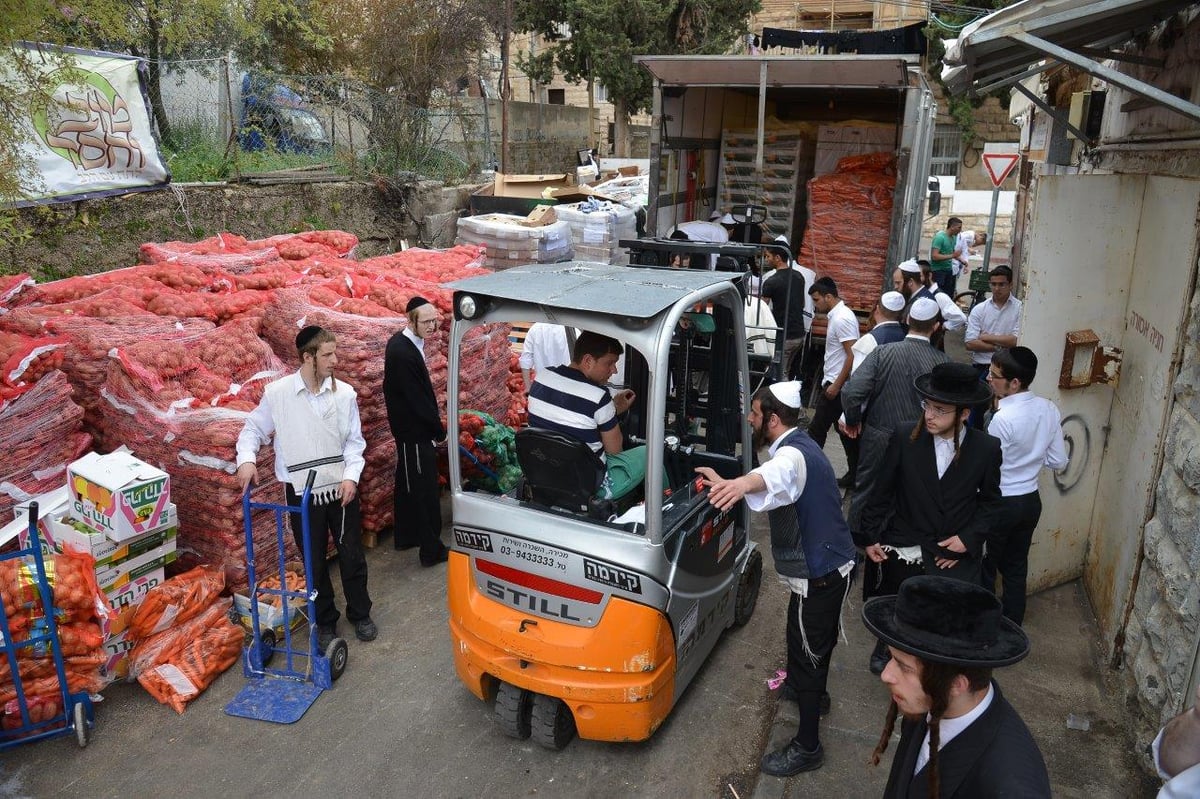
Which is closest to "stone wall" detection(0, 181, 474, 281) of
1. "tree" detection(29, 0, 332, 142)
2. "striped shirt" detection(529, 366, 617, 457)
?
"tree" detection(29, 0, 332, 142)

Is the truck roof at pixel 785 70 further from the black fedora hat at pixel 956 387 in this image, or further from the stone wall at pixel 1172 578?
the black fedora hat at pixel 956 387

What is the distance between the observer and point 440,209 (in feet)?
40.1

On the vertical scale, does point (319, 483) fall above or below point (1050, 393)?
below

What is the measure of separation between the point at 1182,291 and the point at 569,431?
3268 mm

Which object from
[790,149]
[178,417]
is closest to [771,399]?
[178,417]

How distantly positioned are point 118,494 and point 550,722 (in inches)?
106

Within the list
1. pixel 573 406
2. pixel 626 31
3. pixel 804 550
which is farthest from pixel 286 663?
pixel 626 31

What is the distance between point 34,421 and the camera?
5.11 metres

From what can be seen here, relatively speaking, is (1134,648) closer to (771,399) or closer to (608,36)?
(771,399)

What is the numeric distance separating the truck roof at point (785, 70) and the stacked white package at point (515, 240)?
2.23 meters

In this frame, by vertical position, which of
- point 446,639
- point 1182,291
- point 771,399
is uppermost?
point 1182,291

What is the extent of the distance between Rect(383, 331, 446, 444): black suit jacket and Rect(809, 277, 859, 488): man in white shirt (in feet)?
11.0

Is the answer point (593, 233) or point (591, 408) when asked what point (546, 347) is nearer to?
point (591, 408)

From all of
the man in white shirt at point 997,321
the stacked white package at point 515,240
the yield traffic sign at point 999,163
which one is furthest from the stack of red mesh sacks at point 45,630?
the yield traffic sign at point 999,163
